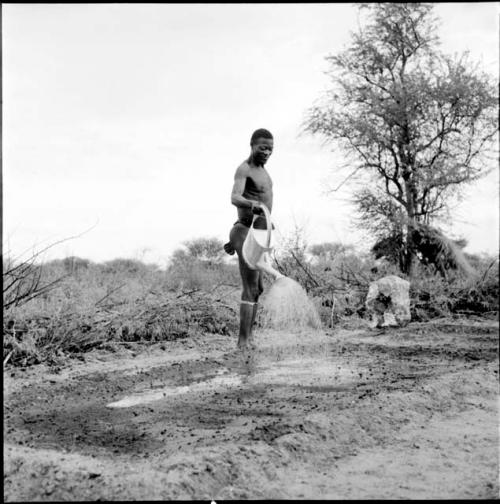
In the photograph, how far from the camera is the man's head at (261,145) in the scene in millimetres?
5527

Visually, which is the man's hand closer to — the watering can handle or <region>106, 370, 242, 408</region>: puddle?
the watering can handle

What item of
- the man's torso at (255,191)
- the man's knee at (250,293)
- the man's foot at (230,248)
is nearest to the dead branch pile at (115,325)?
the man's knee at (250,293)

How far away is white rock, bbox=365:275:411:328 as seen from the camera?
921 cm

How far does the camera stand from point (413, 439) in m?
4.00

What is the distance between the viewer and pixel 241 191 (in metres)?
5.44

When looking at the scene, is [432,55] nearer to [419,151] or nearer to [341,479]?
[419,151]

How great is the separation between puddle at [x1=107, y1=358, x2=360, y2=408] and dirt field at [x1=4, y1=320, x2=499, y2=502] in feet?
0.06

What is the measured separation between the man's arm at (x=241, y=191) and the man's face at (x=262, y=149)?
0.13 m

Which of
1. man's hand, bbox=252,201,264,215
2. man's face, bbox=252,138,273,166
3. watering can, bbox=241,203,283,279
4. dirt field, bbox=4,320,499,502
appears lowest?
dirt field, bbox=4,320,499,502

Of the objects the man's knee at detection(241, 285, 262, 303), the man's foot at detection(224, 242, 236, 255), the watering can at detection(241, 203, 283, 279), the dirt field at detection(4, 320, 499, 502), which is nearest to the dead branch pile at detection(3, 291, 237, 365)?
the dirt field at detection(4, 320, 499, 502)

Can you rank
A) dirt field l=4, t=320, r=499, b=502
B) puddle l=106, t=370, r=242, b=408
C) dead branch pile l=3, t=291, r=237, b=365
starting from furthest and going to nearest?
dead branch pile l=3, t=291, r=237, b=365, puddle l=106, t=370, r=242, b=408, dirt field l=4, t=320, r=499, b=502

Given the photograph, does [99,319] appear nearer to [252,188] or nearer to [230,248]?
[230,248]

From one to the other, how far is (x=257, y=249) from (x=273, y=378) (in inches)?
42.7

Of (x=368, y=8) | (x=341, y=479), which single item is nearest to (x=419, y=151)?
(x=368, y=8)
